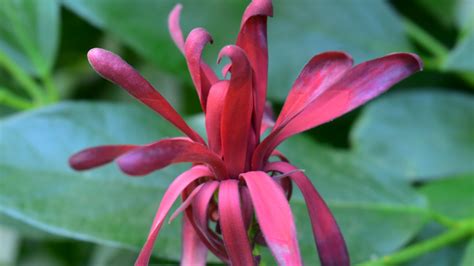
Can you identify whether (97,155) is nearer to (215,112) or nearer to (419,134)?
(215,112)

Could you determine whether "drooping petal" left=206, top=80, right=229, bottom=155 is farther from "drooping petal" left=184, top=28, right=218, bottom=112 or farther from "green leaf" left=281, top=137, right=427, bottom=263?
"green leaf" left=281, top=137, right=427, bottom=263

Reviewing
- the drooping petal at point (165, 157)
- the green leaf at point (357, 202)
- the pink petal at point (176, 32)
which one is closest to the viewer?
the drooping petal at point (165, 157)

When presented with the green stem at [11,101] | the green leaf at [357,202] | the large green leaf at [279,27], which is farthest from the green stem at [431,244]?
the green stem at [11,101]

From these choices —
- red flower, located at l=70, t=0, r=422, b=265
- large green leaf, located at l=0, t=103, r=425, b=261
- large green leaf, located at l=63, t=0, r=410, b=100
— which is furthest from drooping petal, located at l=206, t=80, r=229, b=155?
large green leaf, located at l=63, t=0, r=410, b=100

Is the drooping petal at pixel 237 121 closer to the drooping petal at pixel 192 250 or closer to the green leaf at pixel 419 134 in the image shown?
the drooping petal at pixel 192 250

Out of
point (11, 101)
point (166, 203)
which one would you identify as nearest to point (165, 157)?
point (166, 203)

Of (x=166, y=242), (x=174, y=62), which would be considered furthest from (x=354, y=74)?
(x=174, y=62)
